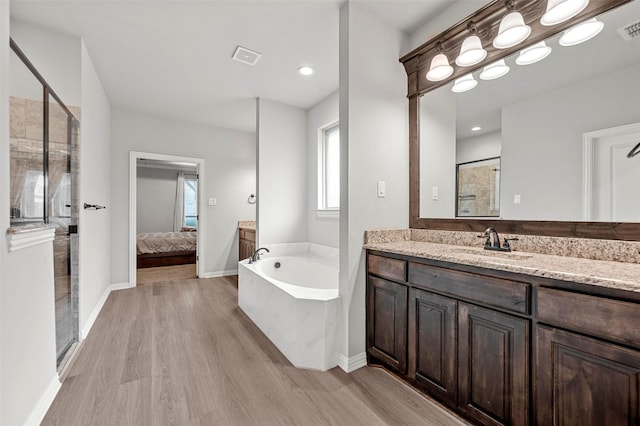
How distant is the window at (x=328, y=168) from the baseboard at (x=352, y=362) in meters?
1.90

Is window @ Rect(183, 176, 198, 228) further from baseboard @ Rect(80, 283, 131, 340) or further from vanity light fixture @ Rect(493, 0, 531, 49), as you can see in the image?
vanity light fixture @ Rect(493, 0, 531, 49)

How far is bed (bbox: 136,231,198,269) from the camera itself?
520 cm

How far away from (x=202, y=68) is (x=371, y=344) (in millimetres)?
3001

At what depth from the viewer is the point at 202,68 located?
282 cm

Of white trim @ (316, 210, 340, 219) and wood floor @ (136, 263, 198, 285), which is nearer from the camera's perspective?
white trim @ (316, 210, 340, 219)

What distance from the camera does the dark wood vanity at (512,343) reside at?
0.93 m

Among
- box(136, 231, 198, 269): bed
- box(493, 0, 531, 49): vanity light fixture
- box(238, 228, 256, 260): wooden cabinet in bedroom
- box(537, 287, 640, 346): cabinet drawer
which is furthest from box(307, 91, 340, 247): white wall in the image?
box(136, 231, 198, 269): bed

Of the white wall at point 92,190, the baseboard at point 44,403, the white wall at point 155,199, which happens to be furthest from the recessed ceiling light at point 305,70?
the white wall at point 155,199

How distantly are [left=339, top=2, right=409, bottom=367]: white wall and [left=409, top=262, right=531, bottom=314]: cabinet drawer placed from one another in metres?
0.48

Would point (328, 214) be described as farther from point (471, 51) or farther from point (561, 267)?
point (561, 267)

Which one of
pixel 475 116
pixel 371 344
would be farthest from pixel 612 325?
pixel 475 116

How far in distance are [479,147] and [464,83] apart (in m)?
0.47

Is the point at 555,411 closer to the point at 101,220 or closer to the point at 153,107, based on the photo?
the point at 101,220

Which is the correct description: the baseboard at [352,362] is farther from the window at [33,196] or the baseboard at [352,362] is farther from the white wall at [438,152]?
the window at [33,196]
